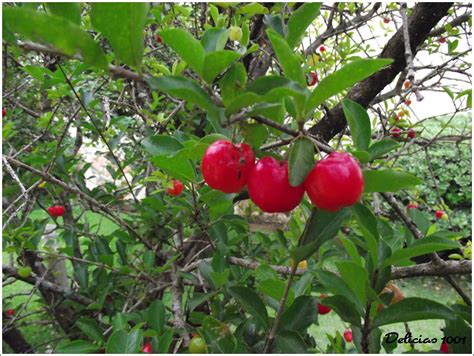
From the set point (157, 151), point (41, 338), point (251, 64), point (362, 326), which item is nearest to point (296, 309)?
point (362, 326)

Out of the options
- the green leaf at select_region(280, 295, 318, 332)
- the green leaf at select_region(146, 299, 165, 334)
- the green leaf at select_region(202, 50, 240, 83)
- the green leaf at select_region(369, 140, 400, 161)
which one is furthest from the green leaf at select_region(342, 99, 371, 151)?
the green leaf at select_region(146, 299, 165, 334)

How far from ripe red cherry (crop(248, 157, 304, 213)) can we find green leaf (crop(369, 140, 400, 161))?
174 millimetres

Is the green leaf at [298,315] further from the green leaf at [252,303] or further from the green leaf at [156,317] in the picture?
the green leaf at [156,317]

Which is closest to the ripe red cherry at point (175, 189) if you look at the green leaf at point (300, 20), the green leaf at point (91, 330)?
the green leaf at point (91, 330)

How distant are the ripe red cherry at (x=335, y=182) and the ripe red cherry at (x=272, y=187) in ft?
0.11

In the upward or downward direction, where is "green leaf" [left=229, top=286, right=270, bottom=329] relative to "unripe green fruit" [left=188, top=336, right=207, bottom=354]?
upward

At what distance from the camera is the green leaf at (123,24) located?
0.53 m

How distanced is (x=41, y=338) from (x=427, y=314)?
3409mm

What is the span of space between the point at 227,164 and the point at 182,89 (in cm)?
14

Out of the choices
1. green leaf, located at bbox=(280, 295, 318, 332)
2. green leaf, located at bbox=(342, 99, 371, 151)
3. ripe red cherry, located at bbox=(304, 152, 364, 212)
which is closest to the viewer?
ripe red cherry, located at bbox=(304, 152, 364, 212)

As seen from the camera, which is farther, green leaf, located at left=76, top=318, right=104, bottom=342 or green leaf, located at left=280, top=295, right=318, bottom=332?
green leaf, located at left=76, top=318, right=104, bottom=342

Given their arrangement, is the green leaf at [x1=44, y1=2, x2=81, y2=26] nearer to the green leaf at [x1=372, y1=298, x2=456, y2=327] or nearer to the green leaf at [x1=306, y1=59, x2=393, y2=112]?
the green leaf at [x1=306, y1=59, x2=393, y2=112]

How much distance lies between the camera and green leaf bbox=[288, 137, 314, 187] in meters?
0.60

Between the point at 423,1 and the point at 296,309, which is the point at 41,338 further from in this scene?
the point at 423,1
